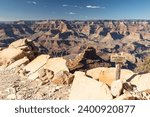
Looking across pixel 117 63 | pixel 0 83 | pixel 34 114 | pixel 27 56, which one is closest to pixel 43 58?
pixel 27 56

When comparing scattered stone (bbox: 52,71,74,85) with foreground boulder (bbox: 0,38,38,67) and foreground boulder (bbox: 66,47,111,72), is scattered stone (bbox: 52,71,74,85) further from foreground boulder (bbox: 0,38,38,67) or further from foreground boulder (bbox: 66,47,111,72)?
foreground boulder (bbox: 0,38,38,67)

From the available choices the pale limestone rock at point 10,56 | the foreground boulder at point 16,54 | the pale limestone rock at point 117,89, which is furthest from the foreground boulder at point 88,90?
the pale limestone rock at point 10,56

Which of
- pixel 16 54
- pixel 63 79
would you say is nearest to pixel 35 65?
pixel 16 54

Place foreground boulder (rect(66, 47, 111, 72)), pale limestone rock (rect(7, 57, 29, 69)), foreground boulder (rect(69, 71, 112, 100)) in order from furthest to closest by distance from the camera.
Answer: foreground boulder (rect(66, 47, 111, 72)) → pale limestone rock (rect(7, 57, 29, 69)) → foreground boulder (rect(69, 71, 112, 100))

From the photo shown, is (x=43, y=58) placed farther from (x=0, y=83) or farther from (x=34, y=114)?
(x=34, y=114)

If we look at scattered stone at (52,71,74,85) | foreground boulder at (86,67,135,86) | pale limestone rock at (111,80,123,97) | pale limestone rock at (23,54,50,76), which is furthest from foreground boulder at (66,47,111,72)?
pale limestone rock at (111,80,123,97)

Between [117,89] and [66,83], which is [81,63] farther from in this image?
[117,89]

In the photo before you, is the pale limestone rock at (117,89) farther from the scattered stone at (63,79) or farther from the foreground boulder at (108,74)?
the scattered stone at (63,79)

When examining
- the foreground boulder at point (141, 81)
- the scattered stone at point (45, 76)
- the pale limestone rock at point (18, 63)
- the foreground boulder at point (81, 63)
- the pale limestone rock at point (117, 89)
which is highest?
the pale limestone rock at point (117, 89)
